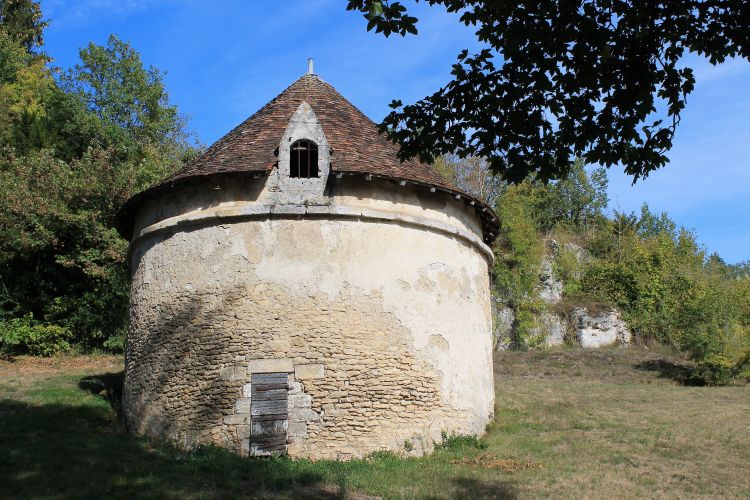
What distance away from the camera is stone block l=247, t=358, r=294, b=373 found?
11.8 m

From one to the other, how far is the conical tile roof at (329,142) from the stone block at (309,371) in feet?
10.5

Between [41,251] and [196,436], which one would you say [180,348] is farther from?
[41,251]

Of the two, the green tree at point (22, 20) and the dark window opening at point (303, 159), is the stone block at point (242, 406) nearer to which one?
the dark window opening at point (303, 159)

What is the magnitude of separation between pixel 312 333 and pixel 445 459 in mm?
2850

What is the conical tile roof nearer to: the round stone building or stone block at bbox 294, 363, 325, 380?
the round stone building

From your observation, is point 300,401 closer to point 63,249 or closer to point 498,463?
point 498,463

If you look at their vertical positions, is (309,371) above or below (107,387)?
above

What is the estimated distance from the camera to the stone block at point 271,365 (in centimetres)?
1177

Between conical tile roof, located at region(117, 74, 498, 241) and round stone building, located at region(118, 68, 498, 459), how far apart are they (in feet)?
Answer: 0.19

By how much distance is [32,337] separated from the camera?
72.9ft

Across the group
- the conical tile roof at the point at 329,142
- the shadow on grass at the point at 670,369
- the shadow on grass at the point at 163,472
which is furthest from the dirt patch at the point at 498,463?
the shadow on grass at the point at 670,369

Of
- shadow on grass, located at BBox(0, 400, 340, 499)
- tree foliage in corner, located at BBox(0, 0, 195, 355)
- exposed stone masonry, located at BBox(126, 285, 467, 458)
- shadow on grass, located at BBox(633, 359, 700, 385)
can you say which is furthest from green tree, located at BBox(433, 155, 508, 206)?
shadow on grass, located at BBox(0, 400, 340, 499)

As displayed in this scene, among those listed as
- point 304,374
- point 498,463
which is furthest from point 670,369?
point 304,374

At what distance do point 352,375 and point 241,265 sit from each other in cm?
259
